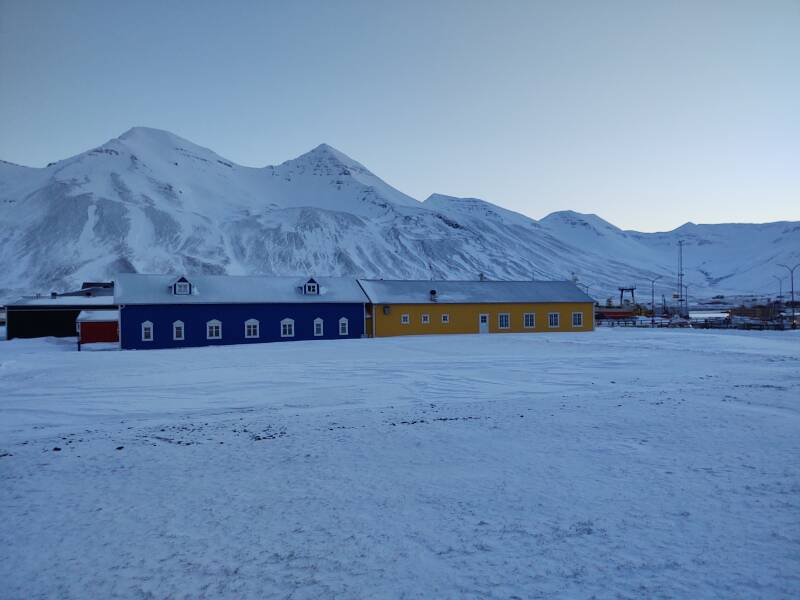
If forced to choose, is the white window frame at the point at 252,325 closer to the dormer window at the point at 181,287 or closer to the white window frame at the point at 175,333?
the white window frame at the point at 175,333

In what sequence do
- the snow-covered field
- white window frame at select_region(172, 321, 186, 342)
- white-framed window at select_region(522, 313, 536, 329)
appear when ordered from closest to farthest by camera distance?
the snow-covered field
white window frame at select_region(172, 321, 186, 342)
white-framed window at select_region(522, 313, 536, 329)

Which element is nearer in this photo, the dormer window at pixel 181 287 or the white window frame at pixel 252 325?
the dormer window at pixel 181 287

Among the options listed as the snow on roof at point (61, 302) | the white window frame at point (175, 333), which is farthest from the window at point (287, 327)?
the snow on roof at point (61, 302)

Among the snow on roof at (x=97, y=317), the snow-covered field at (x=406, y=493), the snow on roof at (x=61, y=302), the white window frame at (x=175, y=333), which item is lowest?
the snow-covered field at (x=406, y=493)

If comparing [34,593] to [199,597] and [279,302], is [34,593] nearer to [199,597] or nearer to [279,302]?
[199,597]

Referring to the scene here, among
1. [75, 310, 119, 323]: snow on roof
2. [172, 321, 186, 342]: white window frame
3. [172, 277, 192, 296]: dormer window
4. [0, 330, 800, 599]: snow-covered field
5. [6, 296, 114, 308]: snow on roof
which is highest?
[172, 277, 192, 296]: dormer window

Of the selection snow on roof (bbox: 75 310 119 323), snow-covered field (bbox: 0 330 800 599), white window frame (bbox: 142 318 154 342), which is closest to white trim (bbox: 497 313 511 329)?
white window frame (bbox: 142 318 154 342)

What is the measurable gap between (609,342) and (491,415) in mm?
27135

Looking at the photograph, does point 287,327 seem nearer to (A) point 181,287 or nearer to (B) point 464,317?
(A) point 181,287

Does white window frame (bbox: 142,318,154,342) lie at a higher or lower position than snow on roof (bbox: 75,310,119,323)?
lower

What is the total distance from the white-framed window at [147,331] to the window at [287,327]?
985cm

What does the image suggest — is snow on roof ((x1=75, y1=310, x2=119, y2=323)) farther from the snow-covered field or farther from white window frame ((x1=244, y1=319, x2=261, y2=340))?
the snow-covered field

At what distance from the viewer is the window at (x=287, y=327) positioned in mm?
43969

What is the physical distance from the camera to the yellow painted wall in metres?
47.1
